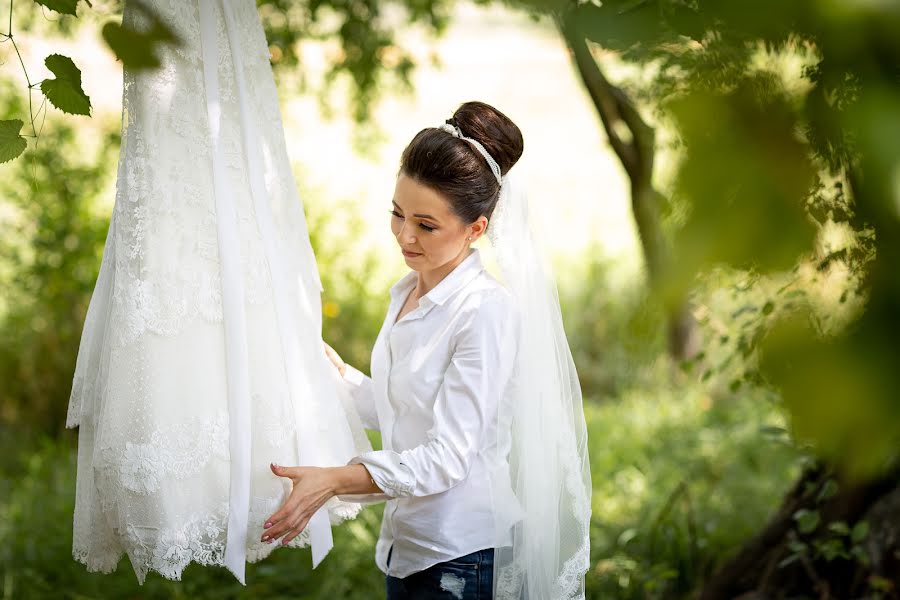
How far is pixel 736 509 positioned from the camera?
153 inches

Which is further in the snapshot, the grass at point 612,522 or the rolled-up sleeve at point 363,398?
the grass at point 612,522

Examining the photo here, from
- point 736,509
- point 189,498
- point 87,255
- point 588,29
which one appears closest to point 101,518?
point 189,498

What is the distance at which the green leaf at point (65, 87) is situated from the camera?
4.42 feet

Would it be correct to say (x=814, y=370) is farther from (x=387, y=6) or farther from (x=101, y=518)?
(x=387, y=6)

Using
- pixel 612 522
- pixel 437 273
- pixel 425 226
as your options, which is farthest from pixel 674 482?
pixel 425 226

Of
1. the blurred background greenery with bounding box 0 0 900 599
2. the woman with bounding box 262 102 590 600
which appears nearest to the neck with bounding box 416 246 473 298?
the woman with bounding box 262 102 590 600

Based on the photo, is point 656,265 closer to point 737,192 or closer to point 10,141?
point 737,192

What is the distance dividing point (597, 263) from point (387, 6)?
2.56m

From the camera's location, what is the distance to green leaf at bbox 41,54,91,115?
1.35m

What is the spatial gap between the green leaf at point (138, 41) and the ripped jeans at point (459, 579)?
1447 millimetres

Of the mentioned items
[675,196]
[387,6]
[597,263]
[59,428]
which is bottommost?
[59,428]

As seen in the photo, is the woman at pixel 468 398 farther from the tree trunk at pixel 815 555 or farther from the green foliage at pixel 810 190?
the green foliage at pixel 810 190

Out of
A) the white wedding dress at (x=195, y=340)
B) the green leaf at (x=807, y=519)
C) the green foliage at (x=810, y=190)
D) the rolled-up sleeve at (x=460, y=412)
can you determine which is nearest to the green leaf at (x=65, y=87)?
the white wedding dress at (x=195, y=340)

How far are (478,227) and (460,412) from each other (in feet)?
1.34
